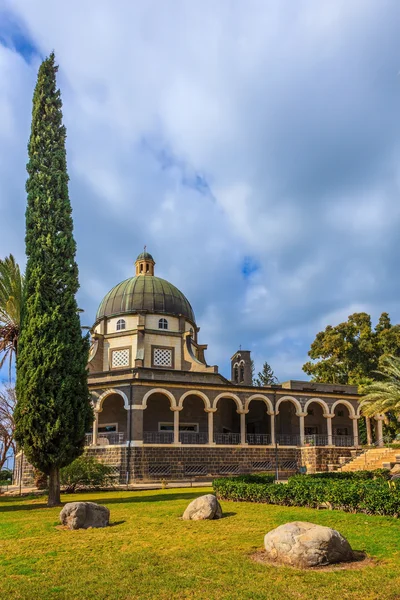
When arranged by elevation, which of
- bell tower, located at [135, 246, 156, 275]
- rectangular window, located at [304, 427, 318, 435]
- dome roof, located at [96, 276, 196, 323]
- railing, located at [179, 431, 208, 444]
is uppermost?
bell tower, located at [135, 246, 156, 275]

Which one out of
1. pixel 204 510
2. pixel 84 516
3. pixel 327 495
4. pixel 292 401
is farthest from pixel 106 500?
pixel 292 401

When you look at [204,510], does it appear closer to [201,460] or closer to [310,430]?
[201,460]

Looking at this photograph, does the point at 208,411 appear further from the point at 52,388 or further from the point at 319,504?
the point at 319,504

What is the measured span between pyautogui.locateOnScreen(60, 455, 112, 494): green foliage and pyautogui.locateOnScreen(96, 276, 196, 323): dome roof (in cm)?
1516

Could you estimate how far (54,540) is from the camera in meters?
10.6

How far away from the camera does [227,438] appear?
114ft

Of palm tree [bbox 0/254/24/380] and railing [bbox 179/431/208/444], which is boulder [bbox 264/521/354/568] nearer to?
palm tree [bbox 0/254/24/380]

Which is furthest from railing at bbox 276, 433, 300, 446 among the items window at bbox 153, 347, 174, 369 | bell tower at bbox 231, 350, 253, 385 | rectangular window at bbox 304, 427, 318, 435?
window at bbox 153, 347, 174, 369

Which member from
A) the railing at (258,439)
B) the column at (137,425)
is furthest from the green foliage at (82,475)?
the railing at (258,439)

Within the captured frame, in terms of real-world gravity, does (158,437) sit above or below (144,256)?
below

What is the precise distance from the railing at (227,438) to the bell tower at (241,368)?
5.11 m

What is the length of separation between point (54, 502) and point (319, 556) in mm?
12045

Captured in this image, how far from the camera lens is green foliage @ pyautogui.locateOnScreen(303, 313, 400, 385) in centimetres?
4553

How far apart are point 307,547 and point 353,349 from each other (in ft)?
134
